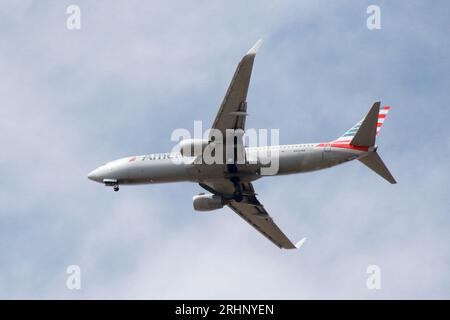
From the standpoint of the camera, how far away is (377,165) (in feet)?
176

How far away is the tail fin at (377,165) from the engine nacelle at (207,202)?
1167cm

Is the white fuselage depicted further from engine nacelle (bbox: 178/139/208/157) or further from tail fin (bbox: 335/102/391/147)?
engine nacelle (bbox: 178/139/208/157)

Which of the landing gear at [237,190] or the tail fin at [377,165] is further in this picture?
the landing gear at [237,190]

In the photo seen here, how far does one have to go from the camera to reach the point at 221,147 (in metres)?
54.3

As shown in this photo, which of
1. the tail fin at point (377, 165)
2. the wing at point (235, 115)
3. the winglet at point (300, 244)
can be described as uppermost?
the wing at point (235, 115)

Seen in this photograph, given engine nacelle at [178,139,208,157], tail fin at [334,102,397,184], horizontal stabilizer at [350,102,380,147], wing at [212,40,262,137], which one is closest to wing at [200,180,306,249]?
engine nacelle at [178,139,208,157]

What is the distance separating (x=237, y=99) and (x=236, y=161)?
6221 millimetres

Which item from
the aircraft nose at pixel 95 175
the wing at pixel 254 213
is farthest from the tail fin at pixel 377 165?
the aircraft nose at pixel 95 175

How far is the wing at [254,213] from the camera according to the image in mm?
60281

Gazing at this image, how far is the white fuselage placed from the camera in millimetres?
54094

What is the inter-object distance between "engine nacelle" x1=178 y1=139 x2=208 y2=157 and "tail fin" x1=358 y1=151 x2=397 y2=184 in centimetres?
962

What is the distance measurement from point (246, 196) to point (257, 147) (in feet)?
19.2

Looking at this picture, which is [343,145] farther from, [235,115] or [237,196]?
[237,196]

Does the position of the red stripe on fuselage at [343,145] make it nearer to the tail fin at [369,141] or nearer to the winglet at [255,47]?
the tail fin at [369,141]
